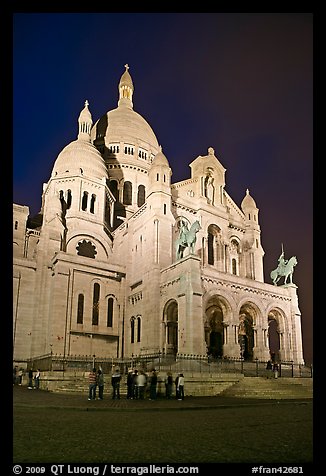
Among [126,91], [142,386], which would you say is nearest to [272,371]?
[142,386]

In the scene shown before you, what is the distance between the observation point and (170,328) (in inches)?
1478

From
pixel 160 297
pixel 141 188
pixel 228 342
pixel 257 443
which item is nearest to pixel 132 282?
pixel 160 297

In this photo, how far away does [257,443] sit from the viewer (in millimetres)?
8484

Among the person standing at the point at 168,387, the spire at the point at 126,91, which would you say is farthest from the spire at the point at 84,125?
the person standing at the point at 168,387

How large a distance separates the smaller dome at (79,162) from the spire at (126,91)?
26163 millimetres

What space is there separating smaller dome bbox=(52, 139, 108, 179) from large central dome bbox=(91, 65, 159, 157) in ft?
43.5

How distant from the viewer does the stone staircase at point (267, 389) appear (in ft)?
80.2

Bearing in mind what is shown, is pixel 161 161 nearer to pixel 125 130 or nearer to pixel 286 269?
pixel 286 269

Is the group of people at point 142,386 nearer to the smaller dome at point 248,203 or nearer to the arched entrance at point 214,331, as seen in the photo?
the arched entrance at point 214,331

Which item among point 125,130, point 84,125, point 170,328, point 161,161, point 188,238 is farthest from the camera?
point 125,130

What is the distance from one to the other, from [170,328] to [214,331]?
255 inches

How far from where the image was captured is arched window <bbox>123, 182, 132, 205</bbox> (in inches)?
2436
